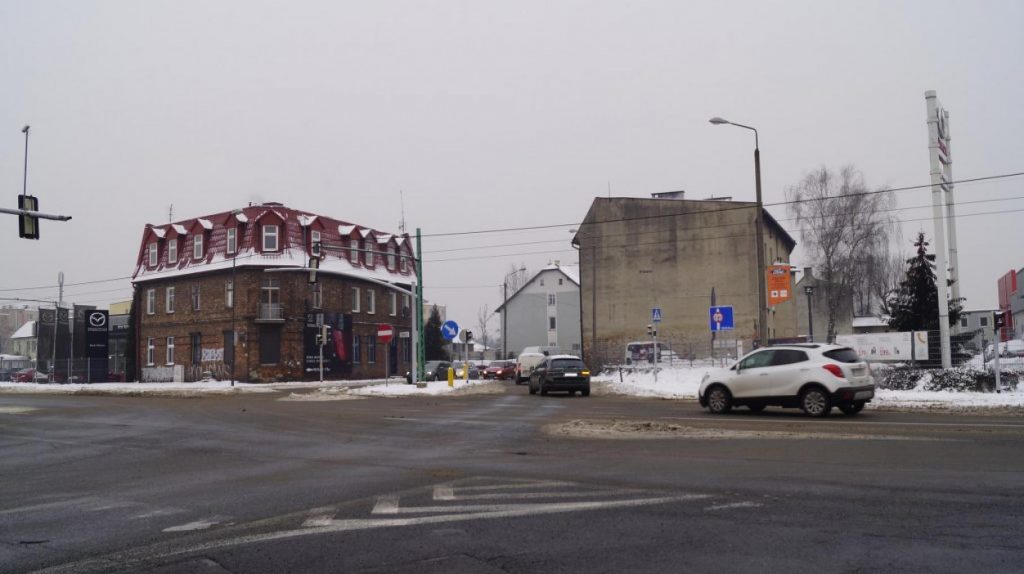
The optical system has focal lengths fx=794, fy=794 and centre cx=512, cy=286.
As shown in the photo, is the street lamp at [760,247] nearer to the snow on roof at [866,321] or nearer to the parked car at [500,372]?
the parked car at [500,372]

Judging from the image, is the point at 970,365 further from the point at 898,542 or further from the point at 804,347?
the point at 898,542

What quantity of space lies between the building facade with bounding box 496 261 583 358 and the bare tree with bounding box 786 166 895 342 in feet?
110

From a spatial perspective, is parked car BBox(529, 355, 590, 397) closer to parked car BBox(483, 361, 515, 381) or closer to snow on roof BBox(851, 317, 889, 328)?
parked car BBox(483, 361, 515, 381)

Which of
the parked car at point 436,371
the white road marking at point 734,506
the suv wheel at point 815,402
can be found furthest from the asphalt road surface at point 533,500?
the parked car at point 436,371

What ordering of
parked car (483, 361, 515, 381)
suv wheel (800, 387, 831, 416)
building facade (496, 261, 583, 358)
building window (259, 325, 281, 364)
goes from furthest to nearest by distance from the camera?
building facade (496, 261, 583, 358) < parked car (483, 361, 515, 381) < building window (259, 325, 281, 364) < suv wheel (800, 387, 831, 416)

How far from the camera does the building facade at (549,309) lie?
88000 mm

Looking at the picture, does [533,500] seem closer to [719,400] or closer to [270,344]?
[719,400]

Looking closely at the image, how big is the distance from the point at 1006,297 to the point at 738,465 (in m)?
95.0

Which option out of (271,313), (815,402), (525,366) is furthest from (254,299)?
(815,402)

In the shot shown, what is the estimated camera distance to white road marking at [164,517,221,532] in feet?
22.6

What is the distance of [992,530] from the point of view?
6.12m

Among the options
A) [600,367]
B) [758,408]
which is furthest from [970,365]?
[600,367]

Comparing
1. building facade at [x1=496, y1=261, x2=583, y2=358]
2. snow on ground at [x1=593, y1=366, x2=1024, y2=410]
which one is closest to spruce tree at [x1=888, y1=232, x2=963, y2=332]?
snow on ground at [x1=593, y1=366, x2=1024, y2=410]

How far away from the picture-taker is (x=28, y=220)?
22.2m
